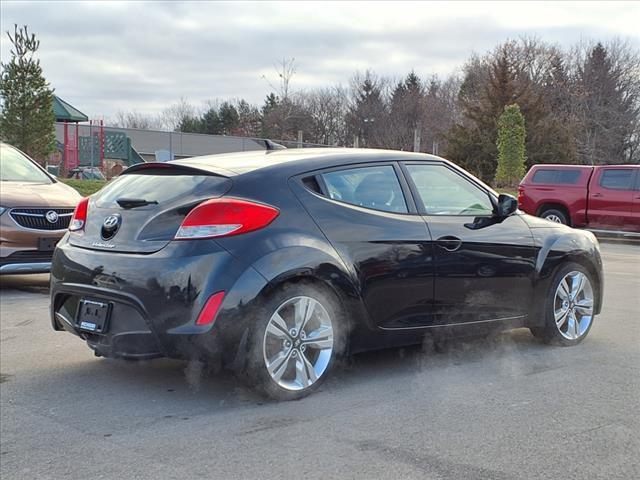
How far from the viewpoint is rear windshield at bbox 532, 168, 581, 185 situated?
59.6 feet

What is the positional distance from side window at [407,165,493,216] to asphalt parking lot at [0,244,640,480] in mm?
1111

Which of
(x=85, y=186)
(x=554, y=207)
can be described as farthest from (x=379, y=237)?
(x=85, y=186)

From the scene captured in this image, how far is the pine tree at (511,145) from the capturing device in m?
30.5

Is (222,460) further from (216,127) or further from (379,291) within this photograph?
(216,127)

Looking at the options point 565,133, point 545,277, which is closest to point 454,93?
point 565,133

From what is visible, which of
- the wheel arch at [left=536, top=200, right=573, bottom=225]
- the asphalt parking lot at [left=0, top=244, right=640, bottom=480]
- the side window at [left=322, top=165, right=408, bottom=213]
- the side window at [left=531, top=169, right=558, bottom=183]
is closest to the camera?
the asphalt parking lot at [left=0, top=244, right=640, bottom=480]

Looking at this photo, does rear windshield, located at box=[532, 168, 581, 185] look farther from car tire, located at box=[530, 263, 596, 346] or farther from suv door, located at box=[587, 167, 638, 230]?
car tire, located at box=[530, 263, 596, 346]

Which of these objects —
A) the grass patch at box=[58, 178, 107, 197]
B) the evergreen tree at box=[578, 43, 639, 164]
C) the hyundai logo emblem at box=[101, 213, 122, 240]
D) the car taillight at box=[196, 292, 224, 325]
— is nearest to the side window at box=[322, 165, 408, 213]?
the car taillight at box=[196, 292, 224, 325]

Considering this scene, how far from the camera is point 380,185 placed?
16.0ft

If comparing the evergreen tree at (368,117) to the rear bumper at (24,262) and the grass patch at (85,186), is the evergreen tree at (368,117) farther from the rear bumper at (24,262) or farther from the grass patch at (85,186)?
the rear bumper at (24,262)

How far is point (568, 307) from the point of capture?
571cm

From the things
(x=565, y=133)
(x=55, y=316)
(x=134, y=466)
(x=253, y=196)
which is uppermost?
(x=565, y=133)

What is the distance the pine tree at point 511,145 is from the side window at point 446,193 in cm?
2636

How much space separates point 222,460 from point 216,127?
6977 centimetres
